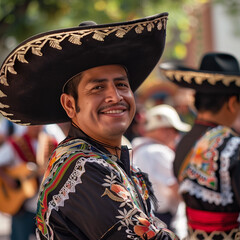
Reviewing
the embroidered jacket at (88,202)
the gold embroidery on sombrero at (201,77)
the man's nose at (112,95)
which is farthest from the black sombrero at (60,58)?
the gold embroidery on sombrero at (201,77)

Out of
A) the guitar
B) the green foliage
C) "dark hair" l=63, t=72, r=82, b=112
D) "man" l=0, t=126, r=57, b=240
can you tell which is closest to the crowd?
"dark hair" l=63, t=72, r=82, b=112

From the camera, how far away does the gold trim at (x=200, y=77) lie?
456 cm

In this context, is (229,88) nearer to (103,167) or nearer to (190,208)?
(190,208)

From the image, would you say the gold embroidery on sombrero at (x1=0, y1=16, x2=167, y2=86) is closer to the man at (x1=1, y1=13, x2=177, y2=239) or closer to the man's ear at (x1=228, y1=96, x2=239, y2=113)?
the man at (x1=1, y1=13, x2=177, y2=239)

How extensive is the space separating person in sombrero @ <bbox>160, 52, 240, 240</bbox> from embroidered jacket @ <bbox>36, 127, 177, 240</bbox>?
1.77 m

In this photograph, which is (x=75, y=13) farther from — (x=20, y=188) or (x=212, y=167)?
(x=212, y=167)

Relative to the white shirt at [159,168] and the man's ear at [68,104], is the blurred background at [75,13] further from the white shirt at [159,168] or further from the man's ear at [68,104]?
the man's ear at [68,104]

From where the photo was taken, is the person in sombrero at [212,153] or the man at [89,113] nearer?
the man at [89,113]

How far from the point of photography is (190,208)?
457 centimetres

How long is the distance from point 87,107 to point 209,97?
7.09 ft

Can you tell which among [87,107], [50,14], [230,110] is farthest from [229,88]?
[50,14]

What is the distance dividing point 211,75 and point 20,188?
10.3ft

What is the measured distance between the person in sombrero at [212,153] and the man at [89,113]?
1.43 metres

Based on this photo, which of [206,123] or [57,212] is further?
[206,123]
